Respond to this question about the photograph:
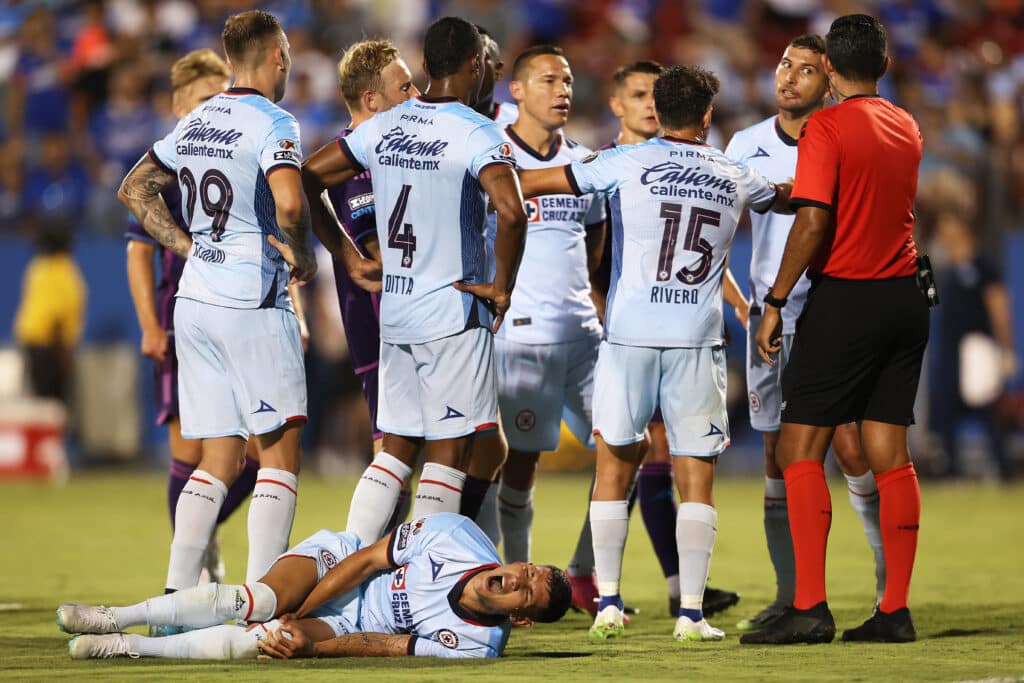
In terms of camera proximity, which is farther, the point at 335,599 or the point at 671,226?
the point at 671,226

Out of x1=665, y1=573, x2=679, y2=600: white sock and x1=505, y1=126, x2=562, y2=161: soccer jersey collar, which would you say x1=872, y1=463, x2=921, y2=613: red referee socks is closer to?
x1=665, y1=573, x2=679, y2=600: white sock

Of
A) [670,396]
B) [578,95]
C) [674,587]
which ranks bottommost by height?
[674,587]

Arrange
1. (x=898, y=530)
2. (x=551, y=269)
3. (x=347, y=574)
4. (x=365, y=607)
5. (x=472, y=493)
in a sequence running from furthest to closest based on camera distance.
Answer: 1. (x=551, y=269)
2. (x=472, y=493)
3. (x=898, y=530)
4. (x=365, y=607)
5. (x=347, y=574)

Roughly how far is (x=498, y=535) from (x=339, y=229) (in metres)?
1.95

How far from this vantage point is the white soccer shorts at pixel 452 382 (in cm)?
674

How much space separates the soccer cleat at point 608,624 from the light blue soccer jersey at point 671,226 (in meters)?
1.20

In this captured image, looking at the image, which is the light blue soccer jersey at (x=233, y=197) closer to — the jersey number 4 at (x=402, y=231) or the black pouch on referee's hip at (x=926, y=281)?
the jersey number 4 at (x=402, y=231)

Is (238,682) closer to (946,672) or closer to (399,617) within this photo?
(399,617)

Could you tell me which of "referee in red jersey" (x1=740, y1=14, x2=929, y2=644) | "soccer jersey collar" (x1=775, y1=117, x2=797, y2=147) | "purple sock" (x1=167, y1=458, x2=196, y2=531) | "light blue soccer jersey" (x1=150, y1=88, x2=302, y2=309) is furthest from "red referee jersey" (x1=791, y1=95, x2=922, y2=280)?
"purple sock" (x1=167, y1=458, x2=196, y2=531)

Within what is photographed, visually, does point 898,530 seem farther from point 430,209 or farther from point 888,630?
point 430,209

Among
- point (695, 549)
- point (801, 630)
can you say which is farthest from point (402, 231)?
point (801, 630)

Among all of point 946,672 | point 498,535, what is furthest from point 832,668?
point 498,535

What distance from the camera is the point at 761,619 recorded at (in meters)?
7.59

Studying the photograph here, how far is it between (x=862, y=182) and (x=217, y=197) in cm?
279
